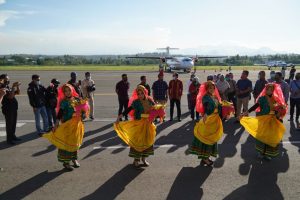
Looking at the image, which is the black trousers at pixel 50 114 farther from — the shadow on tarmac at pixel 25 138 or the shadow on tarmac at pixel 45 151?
the shadow on tarmac at pixel 45 151

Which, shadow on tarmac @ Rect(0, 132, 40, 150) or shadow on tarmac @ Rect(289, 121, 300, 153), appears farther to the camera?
shadow on tarmac @ Rect(289, 121, 300, 153)

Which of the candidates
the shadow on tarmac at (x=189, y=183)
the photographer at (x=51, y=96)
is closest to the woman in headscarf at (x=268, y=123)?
the shadow on tarmac at (x=189, y=183)

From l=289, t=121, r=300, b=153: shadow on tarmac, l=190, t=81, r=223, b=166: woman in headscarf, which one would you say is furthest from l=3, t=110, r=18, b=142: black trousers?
l=289, t=121, r=300, b=153: shadow on tarmac

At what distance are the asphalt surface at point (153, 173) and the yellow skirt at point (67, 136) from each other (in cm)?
60

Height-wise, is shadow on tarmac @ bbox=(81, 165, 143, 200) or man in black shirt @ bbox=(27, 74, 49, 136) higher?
man in black shirt @ bbox=(27, 74, 49, 136)

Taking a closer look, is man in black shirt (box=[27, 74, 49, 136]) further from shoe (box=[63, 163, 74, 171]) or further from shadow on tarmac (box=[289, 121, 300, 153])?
shadow on tarmac (box=[289, 121, 300, 153])

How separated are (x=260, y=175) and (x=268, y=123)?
4.25 ft

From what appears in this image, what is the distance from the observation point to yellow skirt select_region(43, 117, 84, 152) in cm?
767

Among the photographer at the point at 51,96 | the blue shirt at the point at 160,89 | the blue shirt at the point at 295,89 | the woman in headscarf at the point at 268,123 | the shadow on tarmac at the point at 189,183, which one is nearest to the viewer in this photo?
the shadow on tarmac at the point at 189,183

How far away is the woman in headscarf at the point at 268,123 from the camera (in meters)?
8.00

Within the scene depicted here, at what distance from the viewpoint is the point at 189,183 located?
278 inches

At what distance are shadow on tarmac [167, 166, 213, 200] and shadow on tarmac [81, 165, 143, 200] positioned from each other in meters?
0.98

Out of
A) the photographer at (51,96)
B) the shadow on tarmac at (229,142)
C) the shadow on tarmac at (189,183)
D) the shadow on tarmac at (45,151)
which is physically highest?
the photographer at (51,96)

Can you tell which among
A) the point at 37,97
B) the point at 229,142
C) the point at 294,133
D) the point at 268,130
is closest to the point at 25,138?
the point at 37,97
